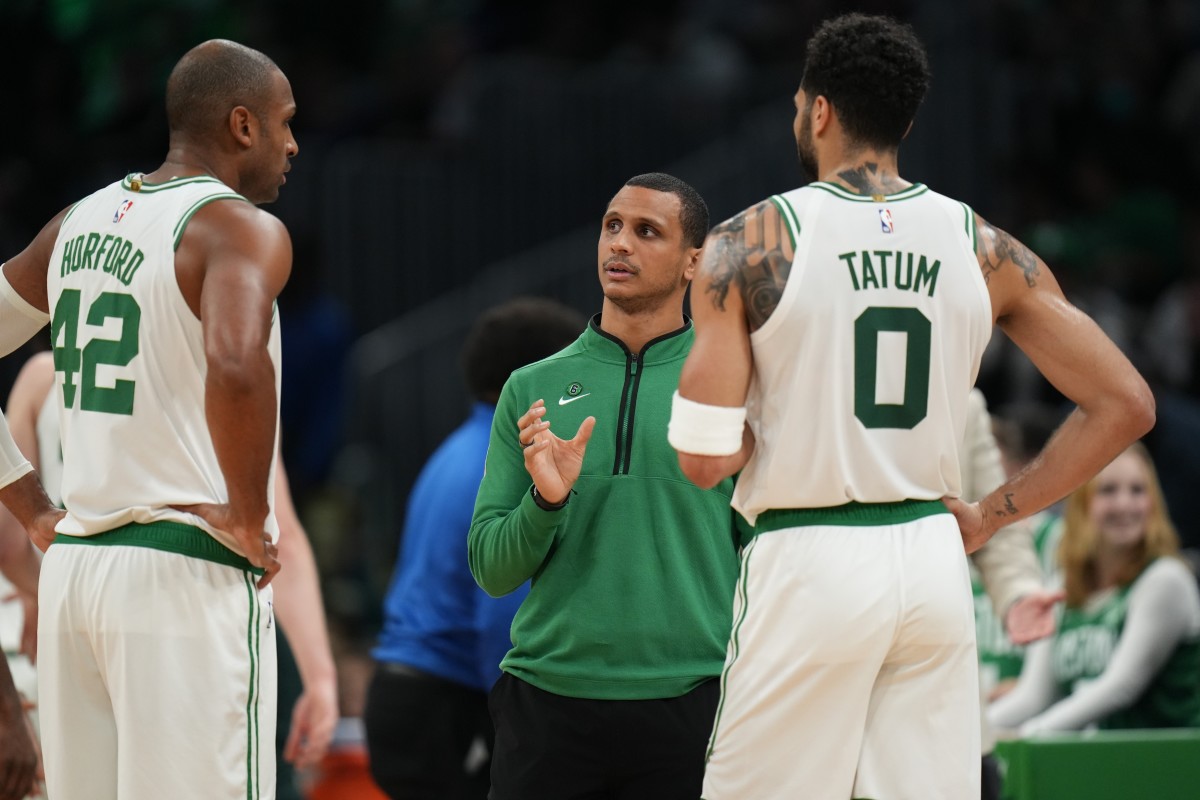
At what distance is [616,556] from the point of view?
4.32 meters

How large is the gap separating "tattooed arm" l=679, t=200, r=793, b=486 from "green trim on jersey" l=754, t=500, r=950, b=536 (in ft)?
0.58

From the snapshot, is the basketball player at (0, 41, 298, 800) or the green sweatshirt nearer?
the basketball player at (0, 41, 298, 800)

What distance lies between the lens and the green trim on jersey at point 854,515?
3.78m

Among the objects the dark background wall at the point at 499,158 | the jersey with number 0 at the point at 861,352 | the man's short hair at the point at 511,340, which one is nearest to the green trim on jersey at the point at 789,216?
the jersey with number 0 at the point at 861,352

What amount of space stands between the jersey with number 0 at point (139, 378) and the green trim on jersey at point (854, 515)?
119 centimetres

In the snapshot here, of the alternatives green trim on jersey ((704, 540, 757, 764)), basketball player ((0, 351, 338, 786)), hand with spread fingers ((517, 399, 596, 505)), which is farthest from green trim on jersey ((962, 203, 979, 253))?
basketball player ((0, 351, 338, 786))

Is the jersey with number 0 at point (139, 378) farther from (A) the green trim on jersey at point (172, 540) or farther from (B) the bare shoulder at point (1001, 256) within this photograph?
(B) the bare shoulder at point (1001, 256)

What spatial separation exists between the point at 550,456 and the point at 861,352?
0.82m

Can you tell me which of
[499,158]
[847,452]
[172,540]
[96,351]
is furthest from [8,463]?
[499,158]

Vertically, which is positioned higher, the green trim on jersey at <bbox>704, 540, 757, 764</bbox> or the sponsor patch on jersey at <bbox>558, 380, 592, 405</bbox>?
the sponsor patch on jersey at <bbox>558, 380, 592, 405</bbox>

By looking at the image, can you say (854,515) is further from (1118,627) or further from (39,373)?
(1118,627)

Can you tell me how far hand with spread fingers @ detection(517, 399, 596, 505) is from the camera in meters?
4.11

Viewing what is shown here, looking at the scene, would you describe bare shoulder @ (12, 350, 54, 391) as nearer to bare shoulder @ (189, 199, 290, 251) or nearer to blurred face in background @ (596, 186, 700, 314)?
bare shoulder @ (189, 199, 290, 251)

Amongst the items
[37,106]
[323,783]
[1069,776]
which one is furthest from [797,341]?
[37,106]
